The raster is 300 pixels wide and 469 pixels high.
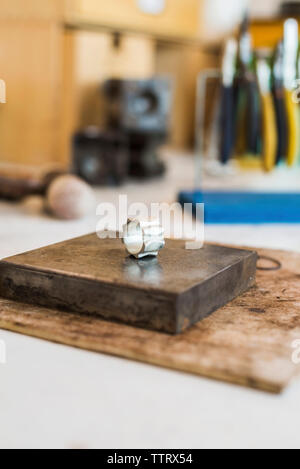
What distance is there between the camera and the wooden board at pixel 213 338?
0.74 metres

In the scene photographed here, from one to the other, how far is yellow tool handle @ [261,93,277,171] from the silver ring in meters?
0.97

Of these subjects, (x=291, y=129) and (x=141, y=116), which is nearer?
(x=291, y=129)

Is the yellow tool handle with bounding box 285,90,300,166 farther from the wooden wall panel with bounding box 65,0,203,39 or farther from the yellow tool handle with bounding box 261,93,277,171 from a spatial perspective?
the wooden wall panel with bounding box 65,0,203,39

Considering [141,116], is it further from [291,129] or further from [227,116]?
[291,129]

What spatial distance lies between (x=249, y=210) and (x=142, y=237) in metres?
0.90

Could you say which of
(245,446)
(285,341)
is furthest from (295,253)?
(245,446)

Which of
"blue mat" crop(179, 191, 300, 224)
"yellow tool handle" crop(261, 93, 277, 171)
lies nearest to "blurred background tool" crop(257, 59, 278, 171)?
"yellow tool handle" crop(261, 93, 277, 171)

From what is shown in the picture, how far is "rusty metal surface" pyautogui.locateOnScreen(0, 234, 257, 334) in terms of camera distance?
2.71ft

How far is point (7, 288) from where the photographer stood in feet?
3.10

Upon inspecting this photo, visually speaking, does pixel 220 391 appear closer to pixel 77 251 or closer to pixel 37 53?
pixel 77 251

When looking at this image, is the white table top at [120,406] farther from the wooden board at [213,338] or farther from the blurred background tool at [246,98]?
the blurred background tool at [246,98]

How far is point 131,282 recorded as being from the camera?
842 millimetres

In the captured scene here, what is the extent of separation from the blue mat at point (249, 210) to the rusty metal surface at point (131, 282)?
0.74 meters

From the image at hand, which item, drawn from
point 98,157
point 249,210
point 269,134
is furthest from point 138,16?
point 249,210
